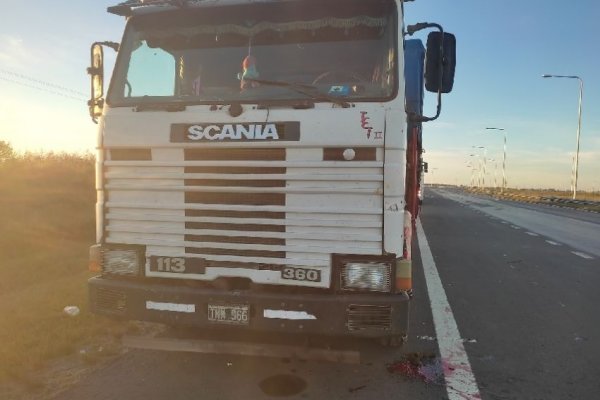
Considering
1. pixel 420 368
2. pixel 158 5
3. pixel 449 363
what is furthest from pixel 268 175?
pixel 449 363

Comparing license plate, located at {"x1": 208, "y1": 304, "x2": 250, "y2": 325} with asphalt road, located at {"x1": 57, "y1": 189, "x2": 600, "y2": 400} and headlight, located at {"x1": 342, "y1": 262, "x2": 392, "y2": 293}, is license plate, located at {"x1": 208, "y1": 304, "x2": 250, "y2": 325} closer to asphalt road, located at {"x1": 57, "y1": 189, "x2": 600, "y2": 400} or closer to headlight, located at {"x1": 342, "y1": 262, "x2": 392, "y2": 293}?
asphalt road, located at {"x1": 57, "y1": 189, "x2": 600, "y2": 400}

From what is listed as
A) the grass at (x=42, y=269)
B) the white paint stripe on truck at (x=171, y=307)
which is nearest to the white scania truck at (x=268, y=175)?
the white paint stripe on truck at (x=171, y=307)

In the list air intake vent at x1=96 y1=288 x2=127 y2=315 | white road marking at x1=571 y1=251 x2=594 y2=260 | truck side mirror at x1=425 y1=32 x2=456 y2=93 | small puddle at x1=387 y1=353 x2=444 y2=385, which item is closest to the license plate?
air intake vent at x1=96 y1=288 x2=127 y2=315

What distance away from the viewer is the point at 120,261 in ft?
13.6

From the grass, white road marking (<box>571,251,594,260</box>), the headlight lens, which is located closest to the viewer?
the headlight lens

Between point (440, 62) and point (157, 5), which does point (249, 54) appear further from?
point (440, 62)

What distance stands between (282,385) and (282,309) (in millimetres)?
628

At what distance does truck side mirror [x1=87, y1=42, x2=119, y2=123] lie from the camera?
15.0 feet

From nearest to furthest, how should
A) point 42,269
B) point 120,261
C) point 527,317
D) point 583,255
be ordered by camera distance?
1. point 120,261
2. point 527,317
3. point 42,269
4. point 583,255

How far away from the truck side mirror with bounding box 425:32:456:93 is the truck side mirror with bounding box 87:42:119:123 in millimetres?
2741

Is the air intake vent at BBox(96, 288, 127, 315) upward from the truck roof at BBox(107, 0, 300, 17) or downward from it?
downward

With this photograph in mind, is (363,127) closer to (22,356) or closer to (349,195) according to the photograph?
(349,195)

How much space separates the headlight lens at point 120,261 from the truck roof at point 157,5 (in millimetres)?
2091

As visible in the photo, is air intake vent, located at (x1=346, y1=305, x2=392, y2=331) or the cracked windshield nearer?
air intake vent, located at (x1=346, y1=305, x2=392, y2=331)
